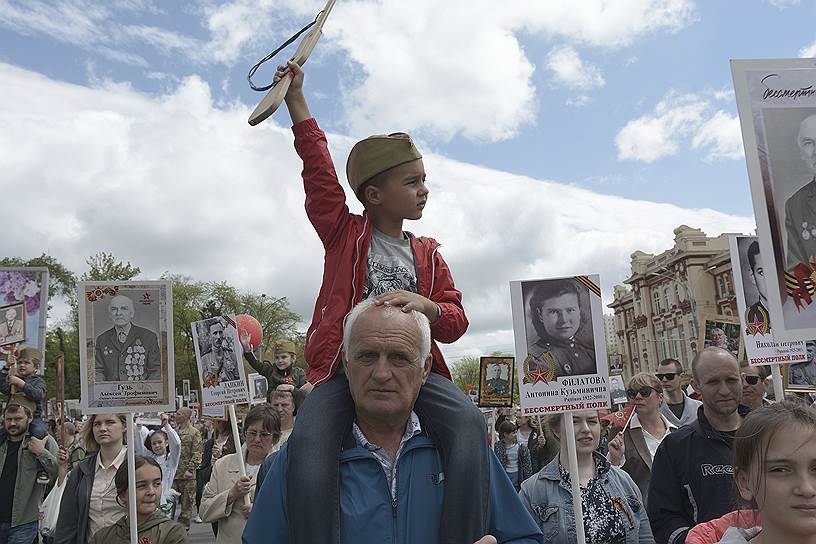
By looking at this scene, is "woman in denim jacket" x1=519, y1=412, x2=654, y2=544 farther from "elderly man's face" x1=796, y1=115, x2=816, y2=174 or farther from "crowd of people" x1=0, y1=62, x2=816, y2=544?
"elderly man's face" x1=796, y1=115, x2=816, y2=174

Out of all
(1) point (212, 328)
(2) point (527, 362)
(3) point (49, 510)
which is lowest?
(3) point (49, 510)

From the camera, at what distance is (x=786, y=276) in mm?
3090

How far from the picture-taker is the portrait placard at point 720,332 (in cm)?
934

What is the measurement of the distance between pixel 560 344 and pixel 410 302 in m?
2.57

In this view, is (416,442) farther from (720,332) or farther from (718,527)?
(720,332)

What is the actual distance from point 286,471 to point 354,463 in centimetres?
23

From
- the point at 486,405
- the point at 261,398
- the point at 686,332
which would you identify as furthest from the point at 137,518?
the point at 686,332

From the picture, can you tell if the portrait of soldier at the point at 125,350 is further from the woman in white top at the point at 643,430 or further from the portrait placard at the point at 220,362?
the woman in white top at the point at 643,430

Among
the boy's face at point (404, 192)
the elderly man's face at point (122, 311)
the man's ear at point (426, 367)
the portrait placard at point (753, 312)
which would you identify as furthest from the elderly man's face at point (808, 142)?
the elderly man's face at point (122, 311)

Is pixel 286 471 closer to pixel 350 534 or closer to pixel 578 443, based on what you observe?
pixel 350 534

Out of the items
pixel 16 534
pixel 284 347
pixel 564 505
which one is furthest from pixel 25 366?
pixel 564 505

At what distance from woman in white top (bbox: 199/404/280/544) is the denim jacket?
83.9 inches

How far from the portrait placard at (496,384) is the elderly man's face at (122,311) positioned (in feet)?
22.2

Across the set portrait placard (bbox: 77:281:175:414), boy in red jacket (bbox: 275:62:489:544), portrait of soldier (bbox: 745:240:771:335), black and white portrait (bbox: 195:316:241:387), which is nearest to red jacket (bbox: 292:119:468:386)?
boy in red jacket (bbox: 275:62:489:544)
